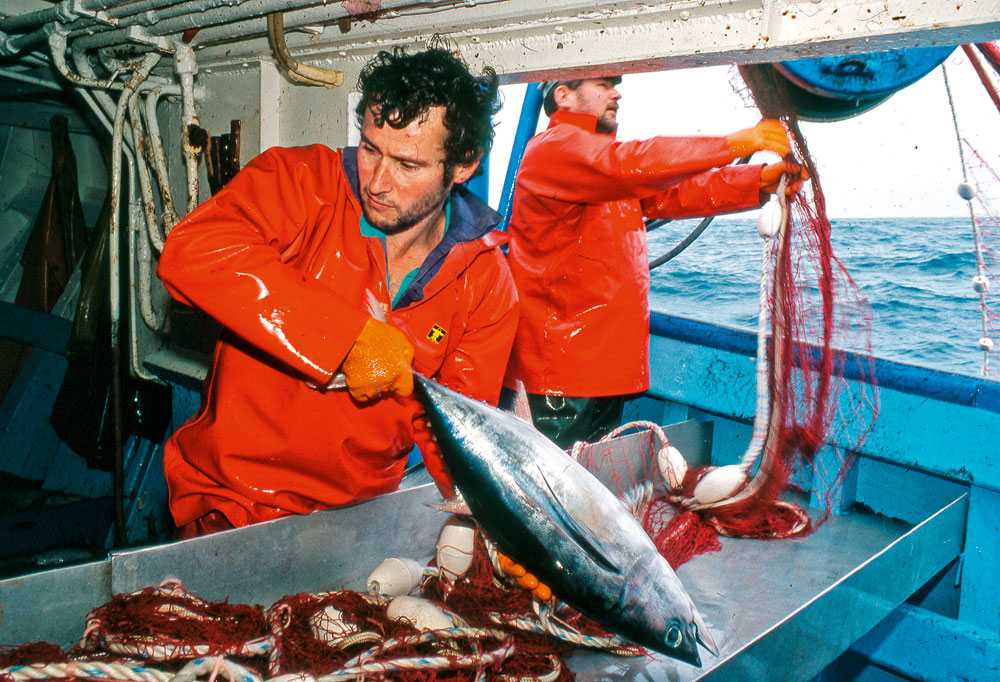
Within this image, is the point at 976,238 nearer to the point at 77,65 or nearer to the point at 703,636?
the point at 703,636

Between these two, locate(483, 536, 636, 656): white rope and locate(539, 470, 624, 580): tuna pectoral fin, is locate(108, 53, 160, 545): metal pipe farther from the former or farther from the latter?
locate(539, 470, 624, 580): tuna pectoral fin

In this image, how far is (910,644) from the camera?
94.1 inches

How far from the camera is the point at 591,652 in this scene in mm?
1549

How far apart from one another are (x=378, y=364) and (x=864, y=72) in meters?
2.00

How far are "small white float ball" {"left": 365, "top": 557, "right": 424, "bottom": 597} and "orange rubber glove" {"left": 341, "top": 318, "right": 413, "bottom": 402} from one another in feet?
1.53

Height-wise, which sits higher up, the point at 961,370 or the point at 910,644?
the point at 961,370

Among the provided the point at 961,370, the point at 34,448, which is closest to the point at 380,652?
the point at 961,370

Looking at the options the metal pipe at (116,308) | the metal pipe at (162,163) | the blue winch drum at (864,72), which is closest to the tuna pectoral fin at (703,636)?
the blue winch drum at (864,72)

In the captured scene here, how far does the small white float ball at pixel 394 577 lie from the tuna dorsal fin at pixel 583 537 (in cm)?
58

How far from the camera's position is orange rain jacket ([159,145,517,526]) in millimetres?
1851

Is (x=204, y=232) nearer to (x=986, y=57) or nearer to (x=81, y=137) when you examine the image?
(x=986, y=57)

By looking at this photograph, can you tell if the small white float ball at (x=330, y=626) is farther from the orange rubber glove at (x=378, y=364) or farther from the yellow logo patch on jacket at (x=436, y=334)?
the yellow logo patch on jacket at (x=436, y=334)

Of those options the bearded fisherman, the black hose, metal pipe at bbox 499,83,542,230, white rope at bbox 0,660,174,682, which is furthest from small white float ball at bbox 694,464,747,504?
metal pipe at bbox 499,83,542,230

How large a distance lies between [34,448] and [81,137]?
2.65 m
